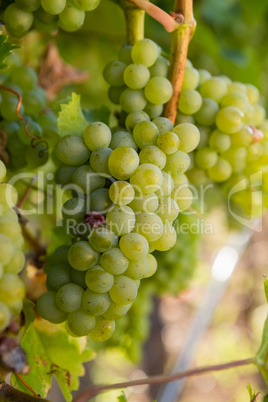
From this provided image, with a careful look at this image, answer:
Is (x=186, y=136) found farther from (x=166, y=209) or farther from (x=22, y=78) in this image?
(x=22, y=78)

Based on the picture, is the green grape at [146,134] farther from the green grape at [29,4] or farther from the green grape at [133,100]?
the green grape at [29,4]

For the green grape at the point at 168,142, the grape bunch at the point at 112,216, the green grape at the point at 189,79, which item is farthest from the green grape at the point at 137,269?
the green grape at the point at 189,79

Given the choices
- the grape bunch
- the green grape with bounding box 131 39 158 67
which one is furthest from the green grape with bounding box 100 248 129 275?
the green grape with bounding box 131 39 158 67

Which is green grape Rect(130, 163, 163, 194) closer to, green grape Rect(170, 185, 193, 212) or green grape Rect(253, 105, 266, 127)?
green grape Rect(170, 185, 193, 212)

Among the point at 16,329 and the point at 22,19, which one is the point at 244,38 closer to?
the point at 22,19

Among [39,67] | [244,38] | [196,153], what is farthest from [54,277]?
[244,38]

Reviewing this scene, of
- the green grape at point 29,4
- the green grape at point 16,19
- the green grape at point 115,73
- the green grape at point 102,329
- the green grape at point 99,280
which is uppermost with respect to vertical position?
the green grape at point 29,4
